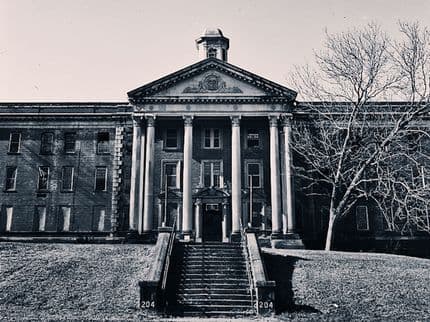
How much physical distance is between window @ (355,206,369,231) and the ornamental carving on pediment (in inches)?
498

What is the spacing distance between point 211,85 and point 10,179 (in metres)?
17.1

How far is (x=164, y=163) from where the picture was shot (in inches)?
1535

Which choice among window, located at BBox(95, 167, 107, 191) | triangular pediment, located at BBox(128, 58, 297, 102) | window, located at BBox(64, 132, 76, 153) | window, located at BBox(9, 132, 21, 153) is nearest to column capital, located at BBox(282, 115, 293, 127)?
triangular pediment, located at BBox(128, 58, 297, 102)

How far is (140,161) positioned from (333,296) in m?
20.1

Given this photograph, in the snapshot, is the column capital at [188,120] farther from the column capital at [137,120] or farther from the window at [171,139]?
the column capital at [137,120]

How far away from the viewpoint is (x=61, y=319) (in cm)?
1823

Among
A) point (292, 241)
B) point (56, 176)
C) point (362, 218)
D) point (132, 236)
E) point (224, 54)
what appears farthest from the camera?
point (224, 54)

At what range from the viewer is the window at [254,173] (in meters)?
38.4

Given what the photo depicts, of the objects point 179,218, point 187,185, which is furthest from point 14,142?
point 187,185

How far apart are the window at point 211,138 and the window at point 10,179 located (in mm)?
14898

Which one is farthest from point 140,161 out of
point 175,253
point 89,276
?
point 89,276

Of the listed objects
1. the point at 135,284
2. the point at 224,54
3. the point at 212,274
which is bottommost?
the point at 135,284

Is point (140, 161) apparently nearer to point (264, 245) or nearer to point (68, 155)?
point (68, 155)

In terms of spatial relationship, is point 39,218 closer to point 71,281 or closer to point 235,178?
point 235,178
